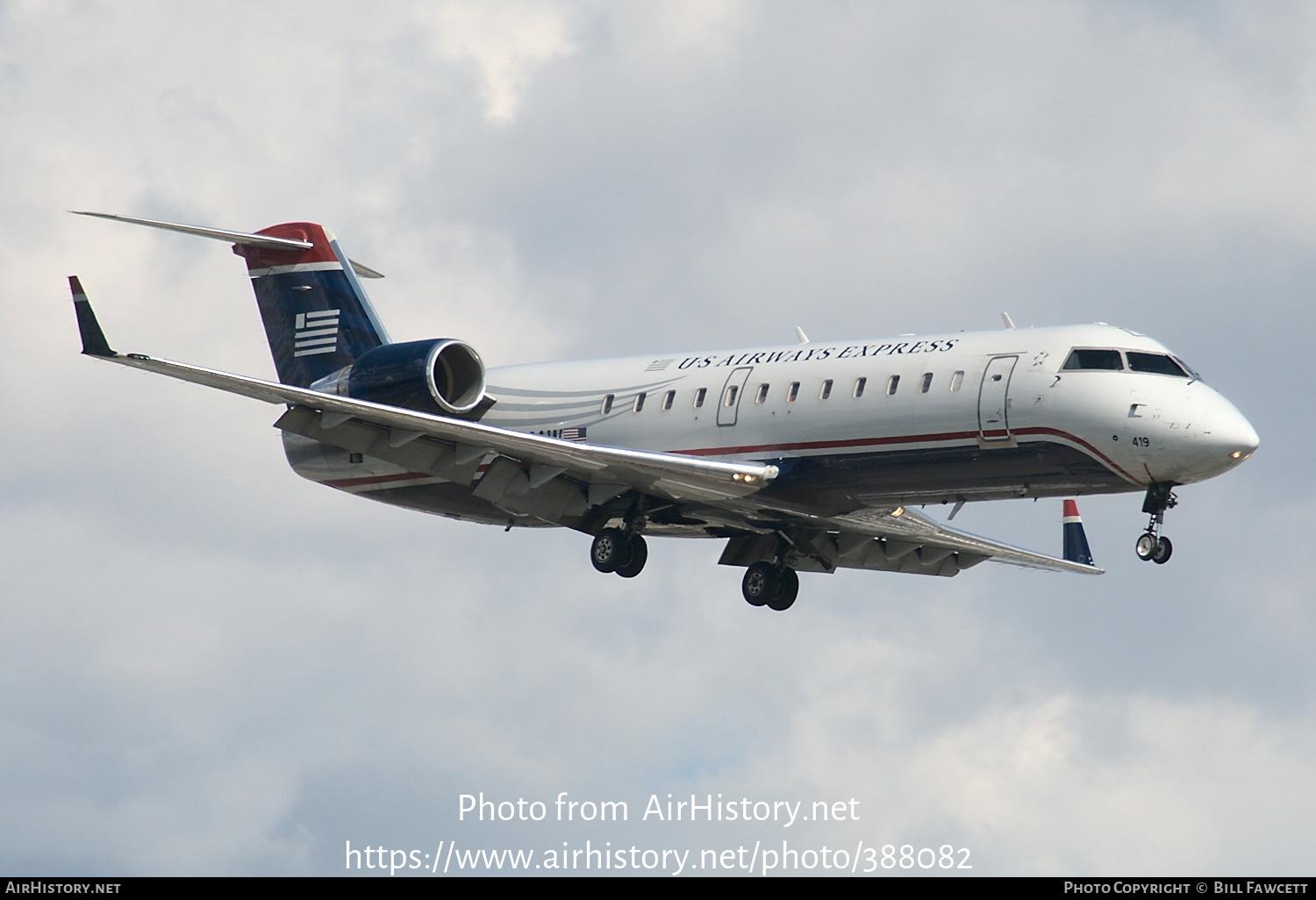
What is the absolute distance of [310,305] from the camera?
3588 cm

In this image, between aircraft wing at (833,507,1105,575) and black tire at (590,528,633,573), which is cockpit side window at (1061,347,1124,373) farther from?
black tire at (590,528,633,573)

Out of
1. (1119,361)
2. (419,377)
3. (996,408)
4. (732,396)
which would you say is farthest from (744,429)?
(1119,361)

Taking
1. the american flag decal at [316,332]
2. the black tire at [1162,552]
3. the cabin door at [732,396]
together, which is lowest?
the black tire at [1162,552]

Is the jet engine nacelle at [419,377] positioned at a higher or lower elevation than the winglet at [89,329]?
higher

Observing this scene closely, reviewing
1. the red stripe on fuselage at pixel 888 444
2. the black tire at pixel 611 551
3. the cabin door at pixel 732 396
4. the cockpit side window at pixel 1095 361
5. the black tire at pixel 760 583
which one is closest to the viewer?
the red stripe on fuselage at pixel 888 444

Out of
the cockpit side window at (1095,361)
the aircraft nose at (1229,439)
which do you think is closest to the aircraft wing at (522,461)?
the cockpit side window at (1095,361)

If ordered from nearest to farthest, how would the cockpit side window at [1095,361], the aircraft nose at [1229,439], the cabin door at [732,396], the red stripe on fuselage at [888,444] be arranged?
the aircraft nose at [1229,439] < the red stripe on fuselage at [888,444] < the cockpit side window at [1095,361] < the cabin door at [732,396]

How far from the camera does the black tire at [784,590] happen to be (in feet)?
111

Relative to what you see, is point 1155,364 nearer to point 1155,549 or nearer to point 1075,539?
point 1155,549

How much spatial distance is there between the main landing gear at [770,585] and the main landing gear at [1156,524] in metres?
7.85

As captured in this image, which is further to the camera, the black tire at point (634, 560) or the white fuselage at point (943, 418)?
the black tire at point (634, 560)

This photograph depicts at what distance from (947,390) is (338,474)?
12.3m

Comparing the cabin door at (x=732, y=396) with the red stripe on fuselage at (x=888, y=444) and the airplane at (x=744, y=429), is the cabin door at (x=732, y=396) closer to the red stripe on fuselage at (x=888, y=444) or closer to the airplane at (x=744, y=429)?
the airplane at (x=744, y=429)

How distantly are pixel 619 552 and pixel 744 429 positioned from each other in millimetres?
3102
